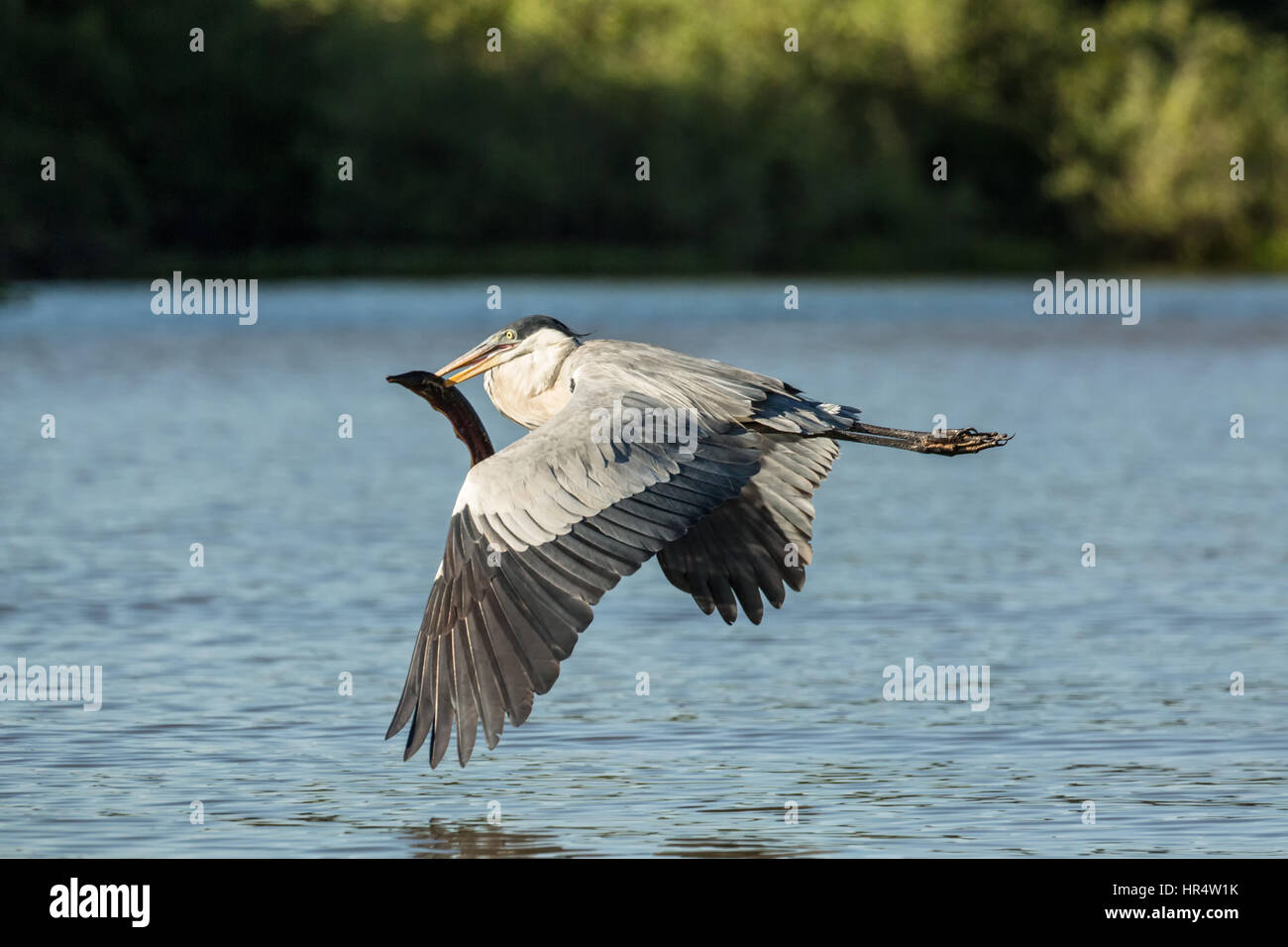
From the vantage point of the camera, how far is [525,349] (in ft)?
32.8

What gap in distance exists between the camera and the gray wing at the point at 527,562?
8.34 m

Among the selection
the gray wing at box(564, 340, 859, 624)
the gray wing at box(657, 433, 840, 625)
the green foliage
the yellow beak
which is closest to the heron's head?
the yellow beak

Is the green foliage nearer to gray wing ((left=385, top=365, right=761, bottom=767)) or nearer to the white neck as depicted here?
the white neck

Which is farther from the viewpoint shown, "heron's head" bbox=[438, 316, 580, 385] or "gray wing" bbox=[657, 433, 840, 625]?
"gray wing" bbox=[657, 433, 840, 625]

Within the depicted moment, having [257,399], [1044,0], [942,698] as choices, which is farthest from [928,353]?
[1044,0]

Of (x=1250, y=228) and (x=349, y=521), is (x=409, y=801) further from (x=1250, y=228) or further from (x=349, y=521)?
(x=1250, y=228)

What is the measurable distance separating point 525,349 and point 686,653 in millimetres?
3893

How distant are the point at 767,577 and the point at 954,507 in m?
9.92

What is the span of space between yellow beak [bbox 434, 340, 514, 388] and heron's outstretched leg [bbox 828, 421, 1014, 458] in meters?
1.49

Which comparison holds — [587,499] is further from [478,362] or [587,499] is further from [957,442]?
[957,442]

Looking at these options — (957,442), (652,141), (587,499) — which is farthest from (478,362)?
(652,141)

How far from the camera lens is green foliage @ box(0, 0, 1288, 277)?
63750mm
